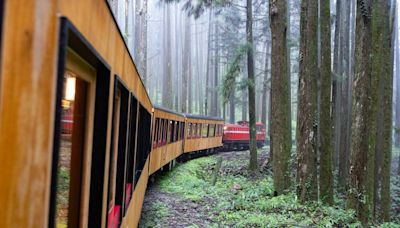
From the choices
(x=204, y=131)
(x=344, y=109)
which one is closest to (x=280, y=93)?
(x=344, y=109)

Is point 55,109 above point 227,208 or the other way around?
above

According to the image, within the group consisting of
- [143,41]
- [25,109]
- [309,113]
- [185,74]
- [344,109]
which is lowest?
[25,109]

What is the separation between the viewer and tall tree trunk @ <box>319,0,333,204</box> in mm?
9680

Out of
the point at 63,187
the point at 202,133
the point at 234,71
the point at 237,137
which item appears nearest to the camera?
the point at 63,187

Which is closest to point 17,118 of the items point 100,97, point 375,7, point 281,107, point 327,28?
point 100,97

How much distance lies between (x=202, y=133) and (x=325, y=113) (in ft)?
54.0

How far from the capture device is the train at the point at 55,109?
49.1 inches

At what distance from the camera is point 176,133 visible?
19.1 meters

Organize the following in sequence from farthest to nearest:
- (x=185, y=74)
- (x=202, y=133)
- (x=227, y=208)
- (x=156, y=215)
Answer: (x=185, y=74)
(x=202, y=133)
(x=227, y=208)
(x=156, y=215)

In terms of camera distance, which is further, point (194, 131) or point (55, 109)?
point (194, 131)

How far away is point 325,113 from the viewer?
9.71 metres

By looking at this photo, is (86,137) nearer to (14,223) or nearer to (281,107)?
(14,223)

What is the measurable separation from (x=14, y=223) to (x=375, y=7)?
353 inches

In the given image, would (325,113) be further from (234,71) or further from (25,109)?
(25,109)
